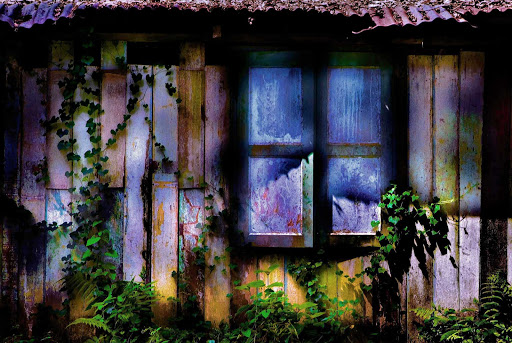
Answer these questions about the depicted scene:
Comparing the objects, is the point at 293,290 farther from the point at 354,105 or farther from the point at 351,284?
the point at 354,105

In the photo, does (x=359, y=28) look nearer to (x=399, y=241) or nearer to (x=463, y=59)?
(x=463, y=59)

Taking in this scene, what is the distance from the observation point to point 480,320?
4.38 m

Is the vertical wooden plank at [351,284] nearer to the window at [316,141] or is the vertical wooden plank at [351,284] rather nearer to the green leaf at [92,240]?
the window at [316,141]

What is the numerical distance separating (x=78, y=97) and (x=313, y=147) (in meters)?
2.46

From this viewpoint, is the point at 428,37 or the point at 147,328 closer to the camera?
the point at 147,328

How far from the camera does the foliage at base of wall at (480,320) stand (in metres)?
4.04

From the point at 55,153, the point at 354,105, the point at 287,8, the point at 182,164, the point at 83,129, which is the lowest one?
the point at 182,164

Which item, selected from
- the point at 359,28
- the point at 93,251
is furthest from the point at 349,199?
the point at 93,251

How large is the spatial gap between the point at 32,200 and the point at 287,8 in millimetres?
3159

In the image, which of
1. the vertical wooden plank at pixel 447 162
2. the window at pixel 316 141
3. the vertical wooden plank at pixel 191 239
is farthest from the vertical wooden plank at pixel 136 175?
the vertical wooden plank at pixel 447 162

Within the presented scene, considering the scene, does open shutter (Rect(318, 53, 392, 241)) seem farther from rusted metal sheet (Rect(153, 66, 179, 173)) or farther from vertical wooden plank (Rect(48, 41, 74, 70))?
vertical wooden plank (Rect(48, 41, 74, 70))

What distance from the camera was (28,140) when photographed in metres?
4.50

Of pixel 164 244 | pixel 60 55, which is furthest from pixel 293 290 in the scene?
pixel 60 55

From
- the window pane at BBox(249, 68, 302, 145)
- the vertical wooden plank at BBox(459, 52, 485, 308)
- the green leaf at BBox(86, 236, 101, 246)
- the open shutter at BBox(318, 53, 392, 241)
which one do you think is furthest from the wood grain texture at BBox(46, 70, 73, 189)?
the vertical wooden plank at BBox(459, 52, 485, 308)
